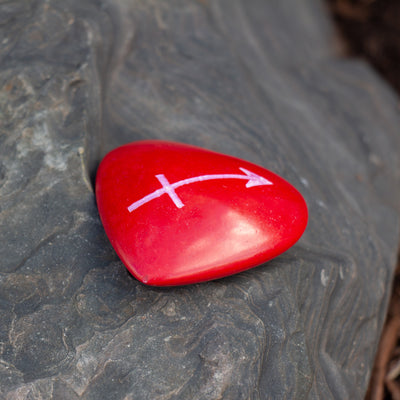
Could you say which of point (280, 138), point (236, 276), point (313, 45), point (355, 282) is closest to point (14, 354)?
point (236, 276)

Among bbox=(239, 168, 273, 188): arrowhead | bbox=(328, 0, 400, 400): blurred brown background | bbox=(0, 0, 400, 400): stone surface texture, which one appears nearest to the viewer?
bbox=(0, 0, 400, 400): stone surface texture

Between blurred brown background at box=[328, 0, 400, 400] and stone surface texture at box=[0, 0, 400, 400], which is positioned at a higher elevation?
blurred brown background at box=[328, 0, 400, 400]

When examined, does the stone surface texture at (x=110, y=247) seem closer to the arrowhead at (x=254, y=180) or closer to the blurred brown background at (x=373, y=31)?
the arrowhead at (x=254, y=180)

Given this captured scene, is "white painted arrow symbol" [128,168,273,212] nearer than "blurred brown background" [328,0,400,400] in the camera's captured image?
Yes

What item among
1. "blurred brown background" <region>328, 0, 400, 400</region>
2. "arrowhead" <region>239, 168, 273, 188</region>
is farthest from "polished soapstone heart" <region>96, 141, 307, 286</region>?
"blurred brown background" <region>328, 0, 400, 400</region>

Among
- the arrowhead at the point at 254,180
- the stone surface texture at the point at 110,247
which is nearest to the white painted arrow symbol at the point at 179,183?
the arrowhead at the point at 254,180

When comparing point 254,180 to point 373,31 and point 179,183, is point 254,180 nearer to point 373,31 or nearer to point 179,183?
point 179,183

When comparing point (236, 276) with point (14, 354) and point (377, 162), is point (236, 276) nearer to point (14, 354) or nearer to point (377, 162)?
point (14, 354)

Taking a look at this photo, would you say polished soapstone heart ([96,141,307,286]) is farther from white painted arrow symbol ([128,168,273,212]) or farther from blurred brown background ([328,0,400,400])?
blurred brown background ([328,0,400,400])
